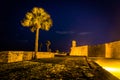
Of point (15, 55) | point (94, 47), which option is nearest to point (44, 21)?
point (94, 47)

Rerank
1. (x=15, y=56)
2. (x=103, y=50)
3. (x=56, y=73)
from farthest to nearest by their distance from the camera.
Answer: (x=103, y=50)
(x=15, y=56)
(x=56, y=73)

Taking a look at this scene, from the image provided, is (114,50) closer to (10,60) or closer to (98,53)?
(98,53)

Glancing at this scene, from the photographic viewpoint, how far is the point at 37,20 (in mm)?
39531

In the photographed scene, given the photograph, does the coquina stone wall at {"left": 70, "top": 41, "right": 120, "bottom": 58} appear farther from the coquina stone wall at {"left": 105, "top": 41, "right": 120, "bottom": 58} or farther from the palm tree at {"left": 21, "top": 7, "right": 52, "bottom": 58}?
the palm tree at {"left": 21, "top": 7, "right": 52, "bottom": 58}

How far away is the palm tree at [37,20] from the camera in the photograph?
3906 cm

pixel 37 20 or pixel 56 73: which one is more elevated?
pixel 37 20

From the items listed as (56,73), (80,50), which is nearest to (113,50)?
(56,73)

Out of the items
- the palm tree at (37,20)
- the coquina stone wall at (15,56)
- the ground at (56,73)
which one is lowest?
the ground at (56,73)

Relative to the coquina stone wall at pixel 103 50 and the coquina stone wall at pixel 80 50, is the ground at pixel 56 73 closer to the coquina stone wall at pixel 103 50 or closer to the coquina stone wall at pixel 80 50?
the coquina stone wall at pixel 103 50

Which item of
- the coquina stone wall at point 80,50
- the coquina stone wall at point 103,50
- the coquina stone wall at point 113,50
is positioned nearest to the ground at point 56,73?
the coquina stone wall at point 113,50

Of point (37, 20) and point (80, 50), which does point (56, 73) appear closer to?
point (37, 20)

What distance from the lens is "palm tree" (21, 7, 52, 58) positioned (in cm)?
3906

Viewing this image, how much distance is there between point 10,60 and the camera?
2580 centimetres

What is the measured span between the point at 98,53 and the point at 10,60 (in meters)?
20.0
